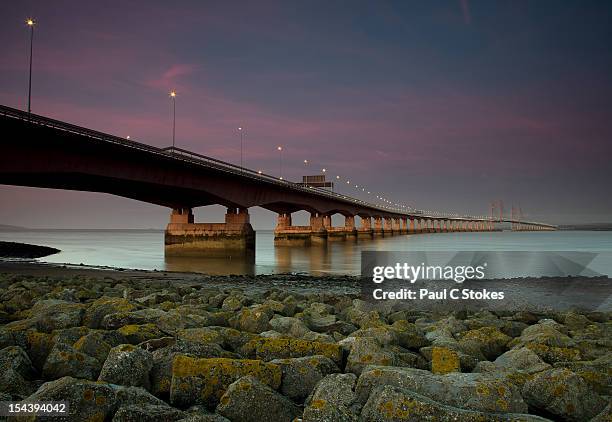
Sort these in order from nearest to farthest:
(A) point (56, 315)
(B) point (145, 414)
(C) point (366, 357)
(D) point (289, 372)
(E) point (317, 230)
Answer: (B) point (145, 414)
(D) point (289, 372)
(C) point (366, 357)
(A) point (56, 315)
(E) point (317, 230)

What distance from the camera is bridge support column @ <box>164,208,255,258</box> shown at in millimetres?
47656

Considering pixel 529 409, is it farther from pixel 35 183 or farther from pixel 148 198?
pixel 148 198

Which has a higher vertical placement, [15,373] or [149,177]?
[149,177]

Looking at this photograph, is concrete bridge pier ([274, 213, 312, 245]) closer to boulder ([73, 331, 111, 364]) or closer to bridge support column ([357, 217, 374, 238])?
bridge support column ([357, 217, 374, 238])

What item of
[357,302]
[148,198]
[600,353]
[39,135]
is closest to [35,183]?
[39,135]

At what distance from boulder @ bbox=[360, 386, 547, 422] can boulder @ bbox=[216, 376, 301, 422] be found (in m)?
0.69

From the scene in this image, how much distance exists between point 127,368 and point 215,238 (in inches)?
1766

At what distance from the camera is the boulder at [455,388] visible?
3.46 m

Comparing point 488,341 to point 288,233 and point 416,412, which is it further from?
point 288,233

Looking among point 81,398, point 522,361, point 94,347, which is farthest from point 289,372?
point 522,361

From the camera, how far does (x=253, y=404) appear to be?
11.3 feet

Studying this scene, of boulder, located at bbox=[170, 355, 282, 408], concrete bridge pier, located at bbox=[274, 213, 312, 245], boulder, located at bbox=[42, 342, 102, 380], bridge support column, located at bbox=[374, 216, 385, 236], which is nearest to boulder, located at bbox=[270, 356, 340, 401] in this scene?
boulder, located at bbox=[170, 355, 282, 408]

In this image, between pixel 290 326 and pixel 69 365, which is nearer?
pixel 69 365

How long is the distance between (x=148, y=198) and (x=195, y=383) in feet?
152
